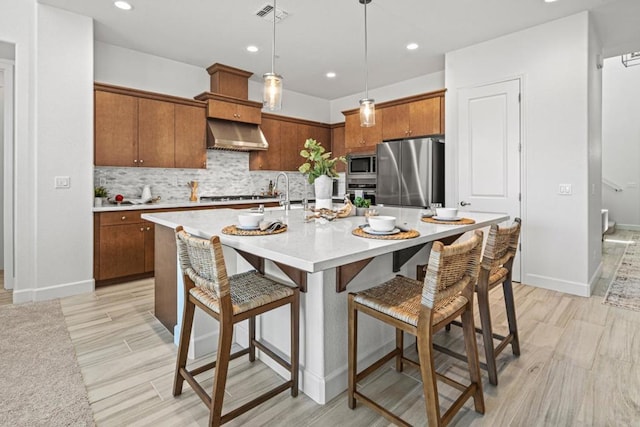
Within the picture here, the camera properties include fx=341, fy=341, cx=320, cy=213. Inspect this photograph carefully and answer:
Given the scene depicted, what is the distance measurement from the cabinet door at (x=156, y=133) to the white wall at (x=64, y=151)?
2.12ft

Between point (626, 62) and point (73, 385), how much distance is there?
11.1 metres

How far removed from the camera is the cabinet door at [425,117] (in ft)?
15.1

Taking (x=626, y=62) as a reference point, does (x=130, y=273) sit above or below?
below

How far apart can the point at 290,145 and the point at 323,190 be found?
3603 mm

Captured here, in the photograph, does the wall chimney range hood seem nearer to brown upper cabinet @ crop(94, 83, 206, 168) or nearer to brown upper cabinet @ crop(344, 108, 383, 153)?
brown upper cabinet @ crop(94, 83, 206, 168)

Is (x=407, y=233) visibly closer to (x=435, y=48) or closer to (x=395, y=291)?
(x=395, y=291)

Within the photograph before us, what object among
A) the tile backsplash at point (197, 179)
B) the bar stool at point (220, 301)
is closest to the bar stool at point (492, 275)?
the bar stool at point (220, 301)

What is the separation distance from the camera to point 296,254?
1224 mm

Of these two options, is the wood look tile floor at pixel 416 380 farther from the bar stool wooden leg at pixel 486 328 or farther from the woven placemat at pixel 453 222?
the woven placemat at pixel 453 222

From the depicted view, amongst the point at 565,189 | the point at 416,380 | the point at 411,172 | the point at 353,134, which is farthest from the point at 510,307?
the point at 353,134

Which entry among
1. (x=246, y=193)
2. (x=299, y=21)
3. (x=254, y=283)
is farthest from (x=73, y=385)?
(x=246, y=193)

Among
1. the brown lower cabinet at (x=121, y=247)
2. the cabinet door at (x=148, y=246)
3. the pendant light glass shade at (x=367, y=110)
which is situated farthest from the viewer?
the cabinet door at (x=148, y=246)

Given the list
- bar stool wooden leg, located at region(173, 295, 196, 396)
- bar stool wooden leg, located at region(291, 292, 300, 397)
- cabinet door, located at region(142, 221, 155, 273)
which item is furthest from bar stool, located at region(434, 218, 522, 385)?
cabinet door, located at region(142, 221, 155, 273)

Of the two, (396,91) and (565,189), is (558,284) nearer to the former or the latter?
(565,189)
